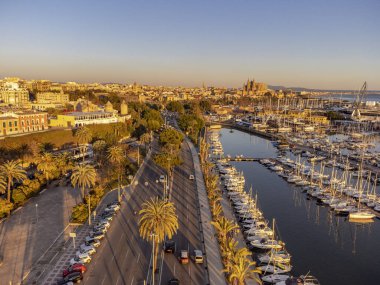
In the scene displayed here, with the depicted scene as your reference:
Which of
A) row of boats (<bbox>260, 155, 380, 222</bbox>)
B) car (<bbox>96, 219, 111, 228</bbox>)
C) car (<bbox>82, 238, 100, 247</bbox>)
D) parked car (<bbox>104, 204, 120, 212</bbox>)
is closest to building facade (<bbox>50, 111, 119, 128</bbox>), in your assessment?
parked car (<bbox>104, 204, 120, 212</bbox>)

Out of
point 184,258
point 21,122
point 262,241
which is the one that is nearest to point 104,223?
point 184,258

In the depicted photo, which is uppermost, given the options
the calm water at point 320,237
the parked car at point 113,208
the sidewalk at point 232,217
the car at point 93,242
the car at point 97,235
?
the parked car at point 113,208

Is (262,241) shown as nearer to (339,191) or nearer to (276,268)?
(276,268)

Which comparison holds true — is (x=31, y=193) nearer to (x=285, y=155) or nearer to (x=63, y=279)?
(x=63, y=279)

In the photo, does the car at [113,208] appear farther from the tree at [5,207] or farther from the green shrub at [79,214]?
the tree at [5,207]

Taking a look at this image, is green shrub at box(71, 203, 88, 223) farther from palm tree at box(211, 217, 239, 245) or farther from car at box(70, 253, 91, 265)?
palm tree at box(211, 217, 239, 245)

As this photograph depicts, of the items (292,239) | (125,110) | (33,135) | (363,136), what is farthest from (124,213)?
(363,136)

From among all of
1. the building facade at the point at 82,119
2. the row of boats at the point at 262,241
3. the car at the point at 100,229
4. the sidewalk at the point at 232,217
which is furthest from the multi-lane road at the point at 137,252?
the building facade at the point at 82,119
